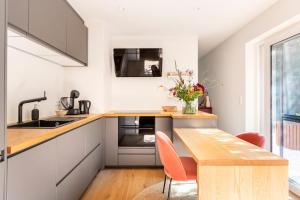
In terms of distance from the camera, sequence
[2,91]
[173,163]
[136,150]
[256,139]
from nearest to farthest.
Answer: [2,91], [173,163], [256,139], [136,150]

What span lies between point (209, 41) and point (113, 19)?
2.18 meters

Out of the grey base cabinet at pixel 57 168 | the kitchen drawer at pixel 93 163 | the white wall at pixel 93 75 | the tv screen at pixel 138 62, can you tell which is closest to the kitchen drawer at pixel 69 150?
the grey base cabinet at pixel 57 168

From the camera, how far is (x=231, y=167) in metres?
1.39

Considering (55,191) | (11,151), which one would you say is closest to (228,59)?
(55,191)

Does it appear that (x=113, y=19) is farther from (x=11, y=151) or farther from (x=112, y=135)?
(x=11, y=151)

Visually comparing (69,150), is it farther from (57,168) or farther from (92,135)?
(92,135)

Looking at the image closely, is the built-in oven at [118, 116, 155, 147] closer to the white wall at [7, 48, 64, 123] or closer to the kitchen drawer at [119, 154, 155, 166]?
the kitchen drawer at [119, 154, 155, 166]

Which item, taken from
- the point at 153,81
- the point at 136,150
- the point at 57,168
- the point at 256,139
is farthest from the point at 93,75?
the point at 256,139

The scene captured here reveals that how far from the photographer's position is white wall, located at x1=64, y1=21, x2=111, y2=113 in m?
3.44

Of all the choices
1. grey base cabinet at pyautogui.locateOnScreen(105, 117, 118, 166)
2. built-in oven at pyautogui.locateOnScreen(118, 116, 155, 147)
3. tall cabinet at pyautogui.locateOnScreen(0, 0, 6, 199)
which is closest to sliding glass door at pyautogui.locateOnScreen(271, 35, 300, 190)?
built-in oven at pyautogui.locateOnScreen(118, 116, 155, 147)

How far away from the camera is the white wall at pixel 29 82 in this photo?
2.09 m

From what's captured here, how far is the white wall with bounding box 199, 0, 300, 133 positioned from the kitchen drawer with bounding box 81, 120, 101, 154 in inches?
90.9

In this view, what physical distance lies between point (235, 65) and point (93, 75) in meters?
2.47

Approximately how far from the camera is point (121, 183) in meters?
2.82
